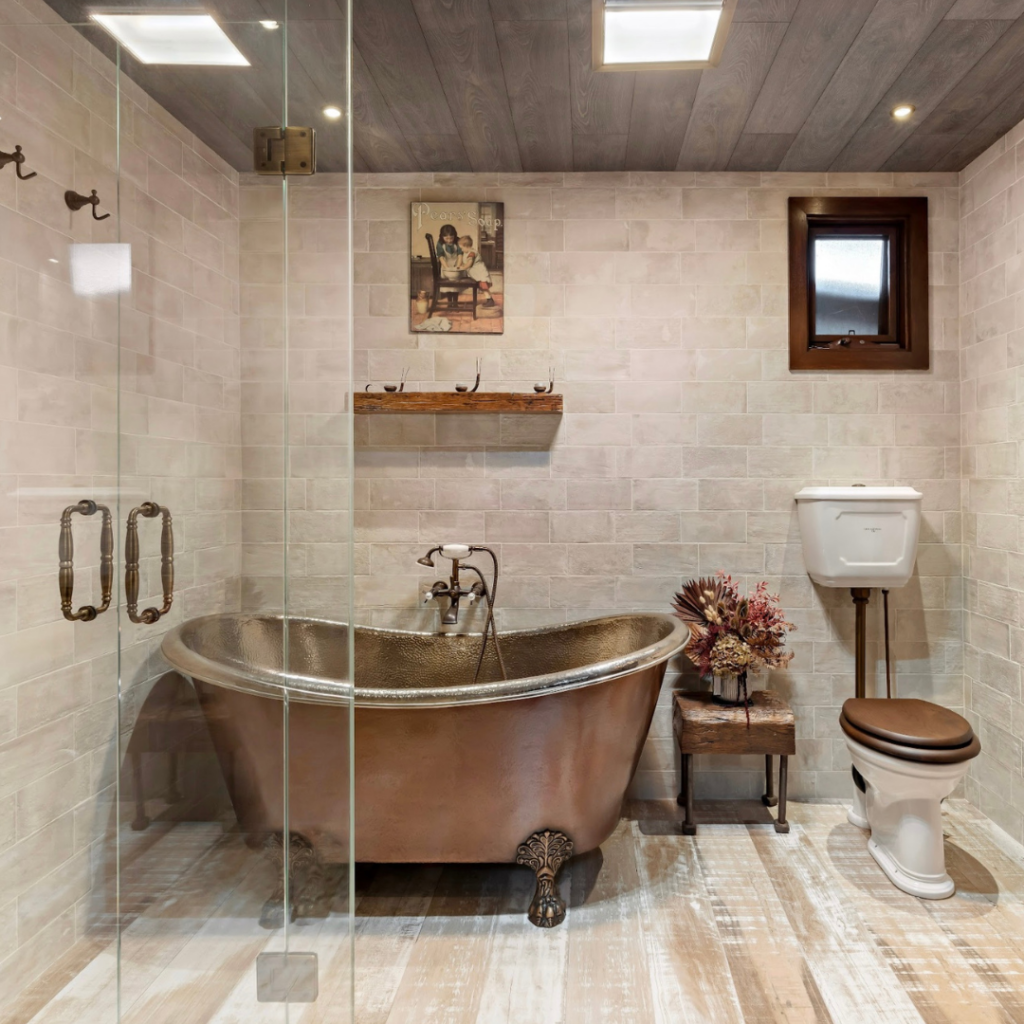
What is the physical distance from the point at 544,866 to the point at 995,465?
219cm

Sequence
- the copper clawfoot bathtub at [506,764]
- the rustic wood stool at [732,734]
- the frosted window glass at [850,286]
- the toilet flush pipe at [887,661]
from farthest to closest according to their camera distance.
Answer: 1. the frosted window glass at [850,286]
2. the toilet flush pipe at [887,661]
3. the rustic wood stool at [732,734]
4. the copper clawfoot bathtub at [506,764]

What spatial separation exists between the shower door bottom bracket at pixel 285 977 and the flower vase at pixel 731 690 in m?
1.85

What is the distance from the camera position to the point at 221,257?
109 centimetres

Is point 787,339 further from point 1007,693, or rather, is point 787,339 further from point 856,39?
point 1007,693

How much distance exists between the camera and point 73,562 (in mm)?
1276

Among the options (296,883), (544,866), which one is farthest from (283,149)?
(544,866)

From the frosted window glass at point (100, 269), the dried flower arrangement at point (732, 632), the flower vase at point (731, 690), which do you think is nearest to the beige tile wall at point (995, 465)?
the dried flower arrangement at point (732, 632)

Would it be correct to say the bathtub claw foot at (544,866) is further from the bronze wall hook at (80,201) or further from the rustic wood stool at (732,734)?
the bronze wall hook at (80,201)

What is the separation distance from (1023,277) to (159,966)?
10.2 feet

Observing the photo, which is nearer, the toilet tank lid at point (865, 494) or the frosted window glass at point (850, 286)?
the toilet tank lid at point (865, 494)

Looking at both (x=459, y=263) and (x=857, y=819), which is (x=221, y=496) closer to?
A: (x=459, y=263)

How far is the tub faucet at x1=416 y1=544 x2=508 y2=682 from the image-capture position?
101 inches

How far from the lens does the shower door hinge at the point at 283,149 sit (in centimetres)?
109

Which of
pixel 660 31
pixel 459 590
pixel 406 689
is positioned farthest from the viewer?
pixel 459 590
